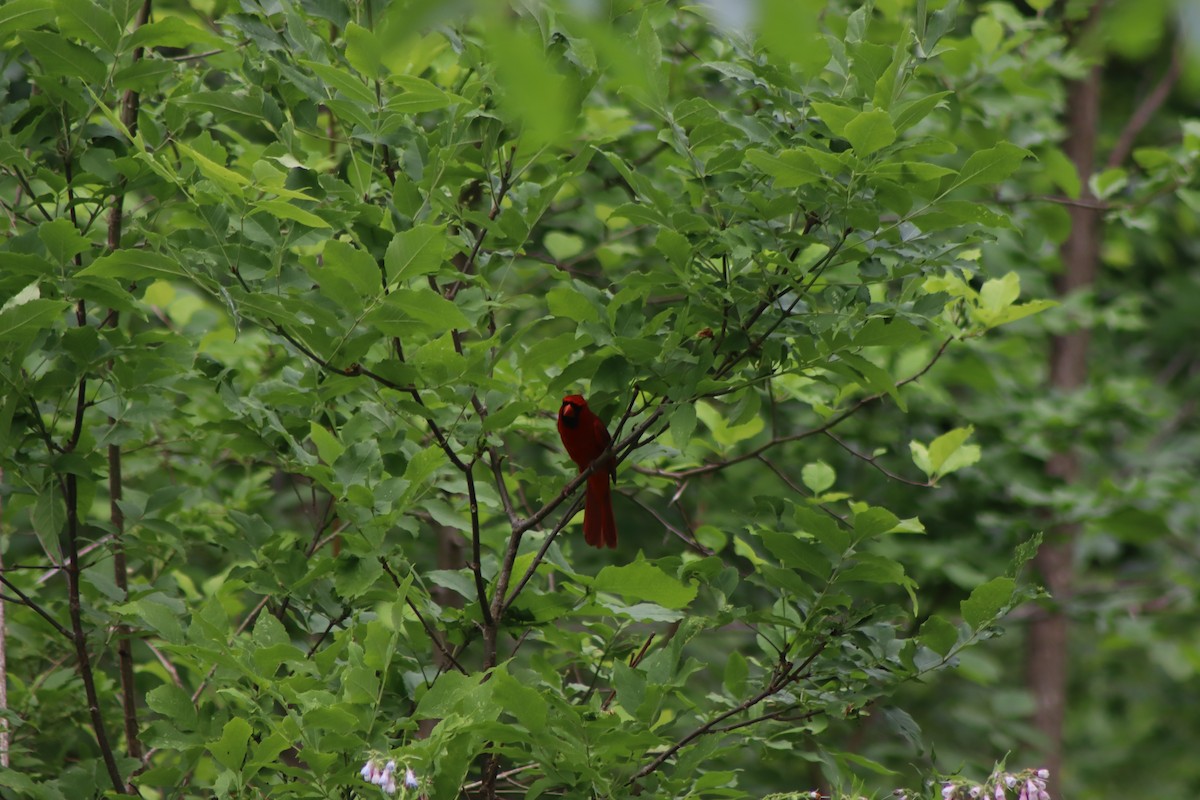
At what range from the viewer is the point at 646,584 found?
6.85 ft

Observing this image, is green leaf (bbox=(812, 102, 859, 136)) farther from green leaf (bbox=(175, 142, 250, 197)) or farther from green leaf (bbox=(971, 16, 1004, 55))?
green leaf (bbox=(971, 16, 1004, 55))

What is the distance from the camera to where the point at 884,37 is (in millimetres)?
3877

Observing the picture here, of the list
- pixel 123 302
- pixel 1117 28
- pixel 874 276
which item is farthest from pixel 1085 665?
pixel 1117 28

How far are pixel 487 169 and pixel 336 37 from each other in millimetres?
1054

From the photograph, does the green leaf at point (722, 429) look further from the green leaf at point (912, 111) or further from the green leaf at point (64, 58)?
the green leaf at point (64, 58)

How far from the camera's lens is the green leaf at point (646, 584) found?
2076 mm

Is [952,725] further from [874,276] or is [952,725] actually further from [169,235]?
[169,235]

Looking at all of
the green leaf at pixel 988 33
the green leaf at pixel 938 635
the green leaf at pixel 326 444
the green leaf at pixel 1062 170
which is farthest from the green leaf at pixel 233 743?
the green leaf at pixel 988 33

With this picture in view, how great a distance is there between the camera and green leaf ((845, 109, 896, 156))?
1.78 meters

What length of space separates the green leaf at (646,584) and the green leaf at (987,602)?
1.56 feet

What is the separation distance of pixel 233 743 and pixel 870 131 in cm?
135

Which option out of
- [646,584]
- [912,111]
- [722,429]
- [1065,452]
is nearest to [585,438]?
[722,429]

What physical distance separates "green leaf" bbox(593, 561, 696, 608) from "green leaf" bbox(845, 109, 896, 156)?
0.76 meters

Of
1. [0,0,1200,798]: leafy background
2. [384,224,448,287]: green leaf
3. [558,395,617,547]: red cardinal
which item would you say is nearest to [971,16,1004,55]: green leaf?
[0,0,1200,798]: leafy background
